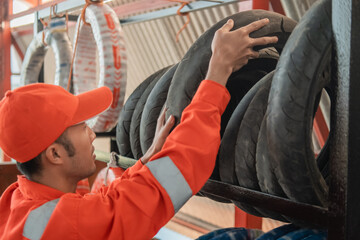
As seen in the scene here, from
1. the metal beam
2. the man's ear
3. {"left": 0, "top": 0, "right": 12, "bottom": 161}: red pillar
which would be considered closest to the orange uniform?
the man's ear

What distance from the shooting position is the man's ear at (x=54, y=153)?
1447 millimetres

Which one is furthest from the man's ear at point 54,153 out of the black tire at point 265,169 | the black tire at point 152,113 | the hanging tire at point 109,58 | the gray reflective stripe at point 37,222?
the hanging tire at point 109,58

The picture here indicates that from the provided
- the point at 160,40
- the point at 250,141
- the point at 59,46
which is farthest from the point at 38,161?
the point at 160,40

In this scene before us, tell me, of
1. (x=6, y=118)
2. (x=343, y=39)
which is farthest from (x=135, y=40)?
(x=343, y=39)

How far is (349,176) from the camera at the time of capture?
978mm

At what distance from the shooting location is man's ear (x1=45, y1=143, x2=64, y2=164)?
145 centimetres

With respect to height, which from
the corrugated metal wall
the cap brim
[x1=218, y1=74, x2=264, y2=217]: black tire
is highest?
the cap brim

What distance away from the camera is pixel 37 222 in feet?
4.22

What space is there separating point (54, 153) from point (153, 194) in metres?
0.44

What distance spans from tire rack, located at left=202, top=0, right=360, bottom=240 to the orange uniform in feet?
1.18

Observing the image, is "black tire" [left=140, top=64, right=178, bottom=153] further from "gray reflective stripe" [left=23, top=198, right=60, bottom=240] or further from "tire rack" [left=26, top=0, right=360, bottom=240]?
"tire rack" [left=26, top=0, right=360, bottom=240]

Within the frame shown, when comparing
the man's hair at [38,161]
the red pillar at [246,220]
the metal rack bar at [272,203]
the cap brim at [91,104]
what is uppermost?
the cap brim at [91,104]

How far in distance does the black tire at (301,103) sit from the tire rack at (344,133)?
0.04 metres

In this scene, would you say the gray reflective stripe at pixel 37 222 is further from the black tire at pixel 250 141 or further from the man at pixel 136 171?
the black tire at pixel 250 141
